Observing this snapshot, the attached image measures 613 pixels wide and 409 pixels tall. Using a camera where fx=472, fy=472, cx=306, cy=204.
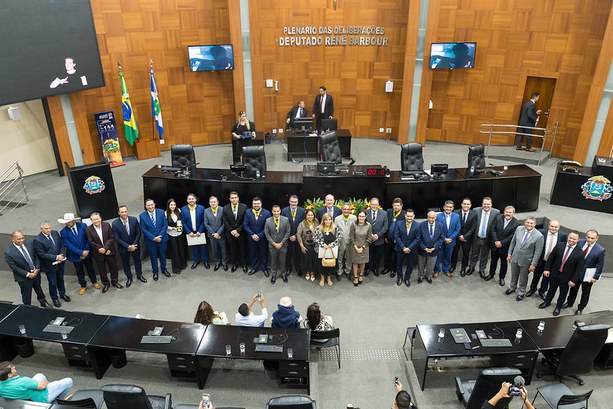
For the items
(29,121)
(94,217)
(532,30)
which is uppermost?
(532,30)

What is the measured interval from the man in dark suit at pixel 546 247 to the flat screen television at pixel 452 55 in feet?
22.8

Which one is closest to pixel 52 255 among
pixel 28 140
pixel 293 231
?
pixel 293 231

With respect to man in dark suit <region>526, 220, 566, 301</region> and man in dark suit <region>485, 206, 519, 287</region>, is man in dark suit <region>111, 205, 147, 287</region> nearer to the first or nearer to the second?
man in dark suit <region>485, 206, 519, 287</region>

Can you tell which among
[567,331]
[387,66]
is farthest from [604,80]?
[567,331]

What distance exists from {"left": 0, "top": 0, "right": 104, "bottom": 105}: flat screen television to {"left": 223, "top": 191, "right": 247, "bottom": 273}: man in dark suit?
18.0 ft

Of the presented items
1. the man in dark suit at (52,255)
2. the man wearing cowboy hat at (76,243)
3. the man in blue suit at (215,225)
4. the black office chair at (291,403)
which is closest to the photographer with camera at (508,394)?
the black office chair at (291,403)

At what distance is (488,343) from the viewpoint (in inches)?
243

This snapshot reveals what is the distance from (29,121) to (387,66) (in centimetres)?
998

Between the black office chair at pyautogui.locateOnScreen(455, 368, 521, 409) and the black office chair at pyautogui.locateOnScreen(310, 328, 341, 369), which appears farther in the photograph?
the black office chair at pyautogui.locateOnScreen(310, 328, 341, 369)

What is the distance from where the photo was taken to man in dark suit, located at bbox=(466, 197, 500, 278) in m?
8.38

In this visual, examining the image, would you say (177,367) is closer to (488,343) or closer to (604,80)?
(488,343)

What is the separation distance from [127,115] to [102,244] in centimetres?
560

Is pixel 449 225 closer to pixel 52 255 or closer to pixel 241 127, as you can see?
pixel 241 127

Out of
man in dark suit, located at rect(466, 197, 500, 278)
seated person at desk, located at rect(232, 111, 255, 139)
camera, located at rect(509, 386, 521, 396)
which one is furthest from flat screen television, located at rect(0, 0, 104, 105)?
camera, located at rect(509, 386, 521, 396)
